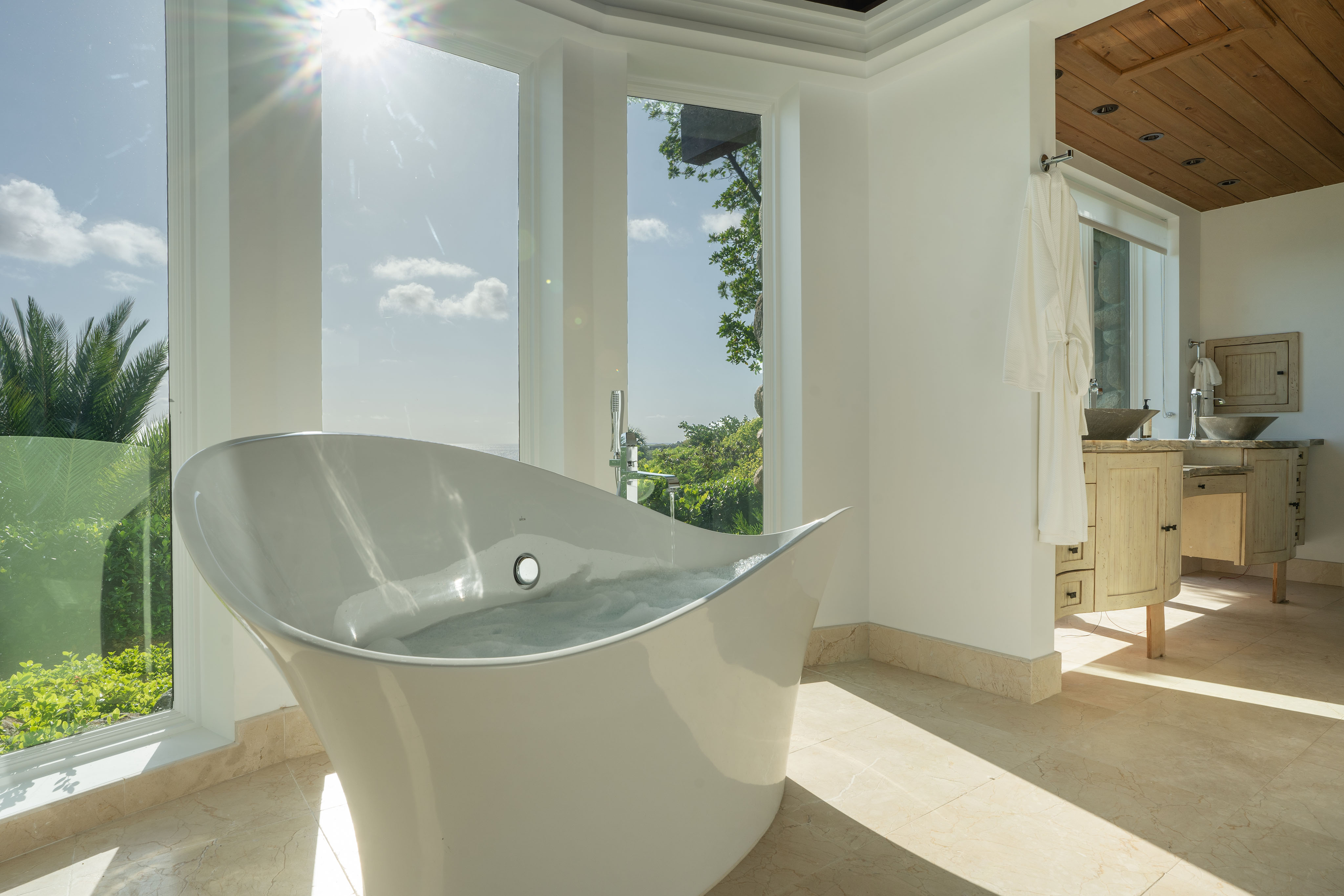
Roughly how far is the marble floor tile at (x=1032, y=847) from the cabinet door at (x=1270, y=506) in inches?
103

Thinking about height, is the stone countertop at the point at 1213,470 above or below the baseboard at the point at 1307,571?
above

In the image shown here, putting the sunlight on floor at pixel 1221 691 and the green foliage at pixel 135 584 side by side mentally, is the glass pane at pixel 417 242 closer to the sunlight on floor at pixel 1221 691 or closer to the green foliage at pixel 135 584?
the green foliage at pixel 135 584

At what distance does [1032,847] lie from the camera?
1.56m

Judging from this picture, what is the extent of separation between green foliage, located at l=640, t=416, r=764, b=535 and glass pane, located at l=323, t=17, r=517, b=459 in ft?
2.06

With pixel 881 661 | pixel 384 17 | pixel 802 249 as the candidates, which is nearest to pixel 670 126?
pixel 802 249

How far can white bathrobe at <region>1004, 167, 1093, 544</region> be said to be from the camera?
2340 mm

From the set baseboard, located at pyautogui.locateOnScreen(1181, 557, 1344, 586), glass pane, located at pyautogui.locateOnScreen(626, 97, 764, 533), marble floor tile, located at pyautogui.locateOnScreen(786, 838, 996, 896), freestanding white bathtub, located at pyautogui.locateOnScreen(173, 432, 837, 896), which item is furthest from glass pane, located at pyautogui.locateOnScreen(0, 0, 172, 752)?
baseboard, located at pyautogui.locateOnScreen(1181, 557, 1344, 586)

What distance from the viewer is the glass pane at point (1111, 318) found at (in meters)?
4.23

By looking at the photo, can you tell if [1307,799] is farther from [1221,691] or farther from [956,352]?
[956,352]

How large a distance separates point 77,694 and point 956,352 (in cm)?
276

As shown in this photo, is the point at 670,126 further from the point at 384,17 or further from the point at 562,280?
the point at 384,17

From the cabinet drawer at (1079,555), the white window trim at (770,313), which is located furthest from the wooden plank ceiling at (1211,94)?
the cabinet drawer at (1079,555)

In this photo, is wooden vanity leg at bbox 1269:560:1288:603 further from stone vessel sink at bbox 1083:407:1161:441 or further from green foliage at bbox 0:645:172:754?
green foliage at bbox 0:645:172:754

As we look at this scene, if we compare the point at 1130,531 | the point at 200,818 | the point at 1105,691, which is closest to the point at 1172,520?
the point at 1130,531
